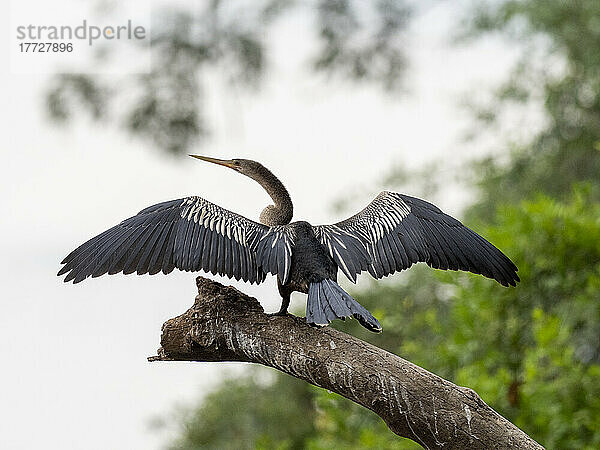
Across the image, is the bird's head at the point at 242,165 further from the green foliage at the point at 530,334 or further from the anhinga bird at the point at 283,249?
the green foliage at the point at 530,334

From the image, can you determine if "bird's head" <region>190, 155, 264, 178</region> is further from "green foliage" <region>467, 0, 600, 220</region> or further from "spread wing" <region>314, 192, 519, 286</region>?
"green foliage" <region>467, 0, 600, 220</region>

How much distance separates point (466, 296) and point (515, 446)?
3.91 feet

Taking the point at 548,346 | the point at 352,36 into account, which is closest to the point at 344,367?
the point at 548,346

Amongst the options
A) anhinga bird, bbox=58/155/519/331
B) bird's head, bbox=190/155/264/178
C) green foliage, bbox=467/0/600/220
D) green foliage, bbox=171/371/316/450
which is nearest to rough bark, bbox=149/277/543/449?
anhinga bird, bbox=58/155/519/331

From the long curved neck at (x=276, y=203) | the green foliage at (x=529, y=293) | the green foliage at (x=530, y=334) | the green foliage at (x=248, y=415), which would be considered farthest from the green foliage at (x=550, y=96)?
the long curved neck at (x=276, y=203)

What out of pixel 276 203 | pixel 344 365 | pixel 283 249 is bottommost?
pixel 344 365

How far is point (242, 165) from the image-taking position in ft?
5.86

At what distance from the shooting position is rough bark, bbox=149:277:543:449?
53.3 inches

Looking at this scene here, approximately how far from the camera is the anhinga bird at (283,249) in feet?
4.77

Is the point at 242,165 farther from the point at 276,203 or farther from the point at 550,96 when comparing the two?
Result: the point at 550,96

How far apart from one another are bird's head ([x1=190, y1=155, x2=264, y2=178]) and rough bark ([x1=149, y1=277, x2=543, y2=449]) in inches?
12.9

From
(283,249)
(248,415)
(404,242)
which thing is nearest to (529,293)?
(404,242)

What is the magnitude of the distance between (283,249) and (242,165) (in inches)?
14.9

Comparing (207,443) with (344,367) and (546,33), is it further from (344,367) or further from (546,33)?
(344,367)
